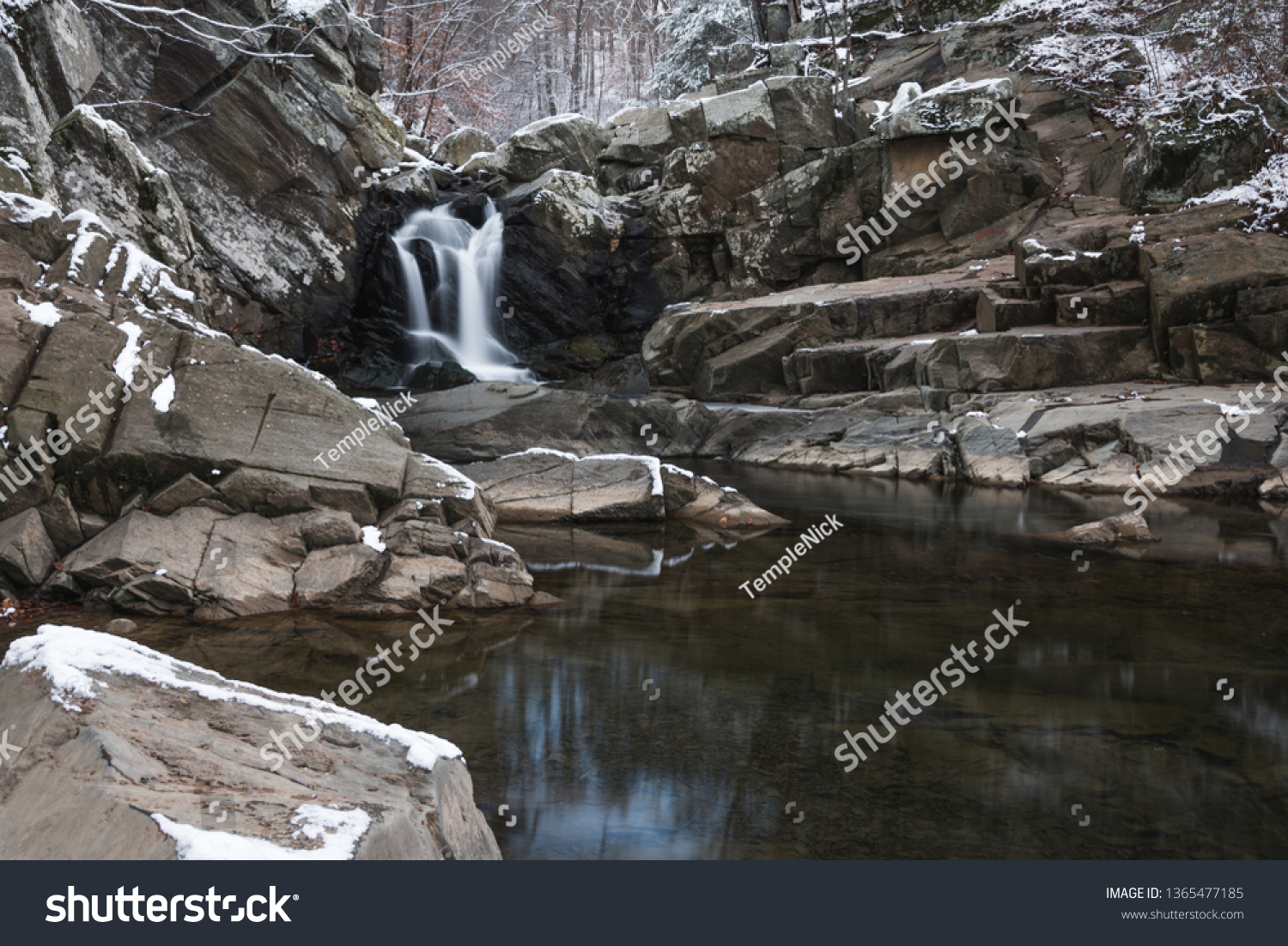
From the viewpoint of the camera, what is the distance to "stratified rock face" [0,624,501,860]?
2.01 meters

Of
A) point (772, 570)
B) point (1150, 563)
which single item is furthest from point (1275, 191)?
point (772, 570)

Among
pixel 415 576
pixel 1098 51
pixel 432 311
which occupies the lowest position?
pixel 415 576

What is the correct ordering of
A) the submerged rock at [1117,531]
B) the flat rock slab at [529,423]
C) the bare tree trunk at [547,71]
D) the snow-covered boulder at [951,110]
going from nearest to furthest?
the submerged rock at [1117,531]
the flat rock slab at [529,423]
the snow-covered boulder at [951,110]
the bare tree trunk at [547,71]

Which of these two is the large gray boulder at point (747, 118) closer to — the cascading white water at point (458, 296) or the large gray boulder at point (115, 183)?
the cascading white water at point (458, 296)

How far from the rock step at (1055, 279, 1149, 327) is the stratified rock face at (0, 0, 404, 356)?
14.7m

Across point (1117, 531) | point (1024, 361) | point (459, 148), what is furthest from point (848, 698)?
point (459, 148)

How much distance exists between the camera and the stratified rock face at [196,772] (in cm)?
201

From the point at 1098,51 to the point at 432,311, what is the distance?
18.8 metres

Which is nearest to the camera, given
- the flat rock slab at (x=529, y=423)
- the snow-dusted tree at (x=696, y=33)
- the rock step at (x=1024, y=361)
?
the flat rock slab at (x=529, y=423)

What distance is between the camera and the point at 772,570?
8.18 meters

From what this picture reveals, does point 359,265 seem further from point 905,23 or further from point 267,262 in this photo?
point 905,23

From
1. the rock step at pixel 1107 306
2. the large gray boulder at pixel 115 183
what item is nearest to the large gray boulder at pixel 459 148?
the large gray boulder at pixel 115 183

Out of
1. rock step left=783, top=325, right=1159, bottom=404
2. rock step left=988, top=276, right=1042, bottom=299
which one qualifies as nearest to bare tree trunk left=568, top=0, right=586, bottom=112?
rock step left=988, top=276, right=1042, bottom=299

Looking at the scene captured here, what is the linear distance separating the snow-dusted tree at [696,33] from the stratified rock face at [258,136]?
1540 cm
